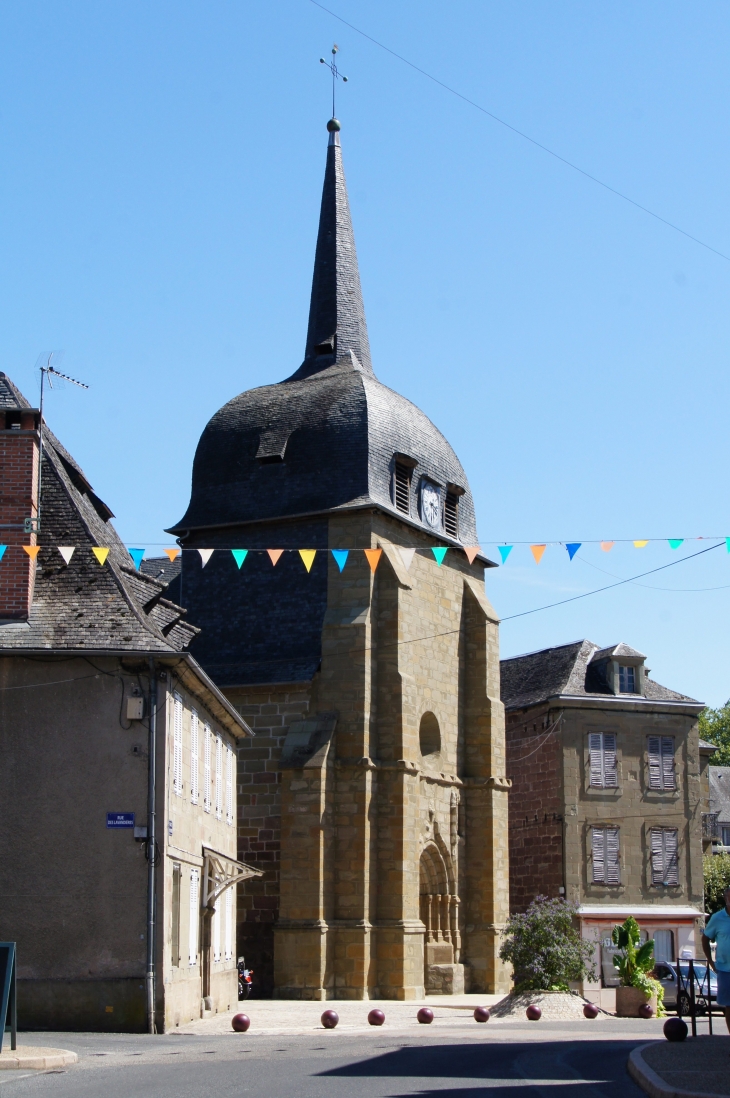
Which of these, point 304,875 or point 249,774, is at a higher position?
point 249,774

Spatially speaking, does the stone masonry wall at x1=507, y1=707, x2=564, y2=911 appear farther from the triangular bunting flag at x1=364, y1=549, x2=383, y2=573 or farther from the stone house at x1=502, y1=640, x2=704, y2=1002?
the triangular bunting flag at x1=364, y1=549, x2=383, y2=573

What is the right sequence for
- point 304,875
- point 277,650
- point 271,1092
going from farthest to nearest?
point 277,650 < point 304,875 < point 271,1092

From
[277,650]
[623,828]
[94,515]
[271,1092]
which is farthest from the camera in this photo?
[623,828]

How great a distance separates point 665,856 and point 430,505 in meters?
12.1

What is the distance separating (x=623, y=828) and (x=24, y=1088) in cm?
2915

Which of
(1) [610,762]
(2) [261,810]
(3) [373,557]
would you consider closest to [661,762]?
(1) [610,762]

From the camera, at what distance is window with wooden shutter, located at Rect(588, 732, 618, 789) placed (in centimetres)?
3825

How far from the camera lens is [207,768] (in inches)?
876

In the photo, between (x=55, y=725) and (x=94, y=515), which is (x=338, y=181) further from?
(x=55, y=725)

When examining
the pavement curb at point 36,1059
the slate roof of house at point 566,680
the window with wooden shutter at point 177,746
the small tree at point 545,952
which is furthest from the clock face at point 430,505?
the pavement curb at point 36,1059

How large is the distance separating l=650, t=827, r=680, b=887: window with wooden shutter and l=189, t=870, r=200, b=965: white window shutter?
67.6 ft

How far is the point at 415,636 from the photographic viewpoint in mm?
31766

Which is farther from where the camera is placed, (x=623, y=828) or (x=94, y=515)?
(x=623, y=828)

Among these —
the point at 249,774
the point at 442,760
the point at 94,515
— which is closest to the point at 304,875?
the point at 249,774
